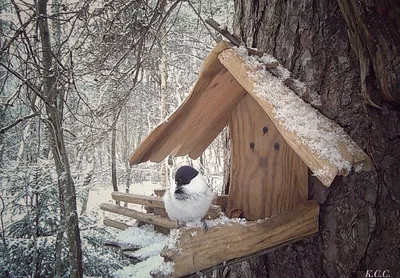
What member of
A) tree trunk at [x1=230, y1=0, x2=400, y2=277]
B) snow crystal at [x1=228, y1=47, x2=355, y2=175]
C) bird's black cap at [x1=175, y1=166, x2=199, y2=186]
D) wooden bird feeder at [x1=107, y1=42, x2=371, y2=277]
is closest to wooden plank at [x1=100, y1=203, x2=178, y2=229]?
wooden bird feeder at [x1=107, y1=42, x2=371, y2=277]

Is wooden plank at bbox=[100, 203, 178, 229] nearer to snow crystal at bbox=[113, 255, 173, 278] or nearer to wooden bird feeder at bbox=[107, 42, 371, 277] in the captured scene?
wooden bird feeder at bbox=[107, 42, 371, 277]

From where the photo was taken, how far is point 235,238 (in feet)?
3.40

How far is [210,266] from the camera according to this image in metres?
0.99

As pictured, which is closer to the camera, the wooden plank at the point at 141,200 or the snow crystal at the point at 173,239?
the snow crystal at the point at 173,239

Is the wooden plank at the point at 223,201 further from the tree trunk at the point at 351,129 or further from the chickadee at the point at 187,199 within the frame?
the tree trunk at the point at 351,129

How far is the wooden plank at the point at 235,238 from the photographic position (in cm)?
92

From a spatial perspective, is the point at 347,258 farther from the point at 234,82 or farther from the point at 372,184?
the point at 234,82

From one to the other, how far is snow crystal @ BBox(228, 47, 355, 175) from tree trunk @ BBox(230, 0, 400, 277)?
4.5 inches

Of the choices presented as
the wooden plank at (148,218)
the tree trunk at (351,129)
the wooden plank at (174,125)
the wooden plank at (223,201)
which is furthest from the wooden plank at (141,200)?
the tree trunk at (351,129)

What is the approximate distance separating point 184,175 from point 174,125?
274 mm

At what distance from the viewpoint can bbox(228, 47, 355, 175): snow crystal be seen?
890 mm

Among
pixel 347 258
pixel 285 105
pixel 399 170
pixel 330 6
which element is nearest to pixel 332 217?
pixel 347 258

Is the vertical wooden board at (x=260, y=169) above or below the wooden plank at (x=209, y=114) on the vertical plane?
below

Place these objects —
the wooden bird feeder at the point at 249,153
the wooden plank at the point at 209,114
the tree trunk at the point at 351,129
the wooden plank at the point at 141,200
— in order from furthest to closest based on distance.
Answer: the wooden plank at the point at 141,200 < the wooden plank at the point at 209,114 < the tree trunk at the point at 351,129 < the wooden bird feeder at the point at 249,153
